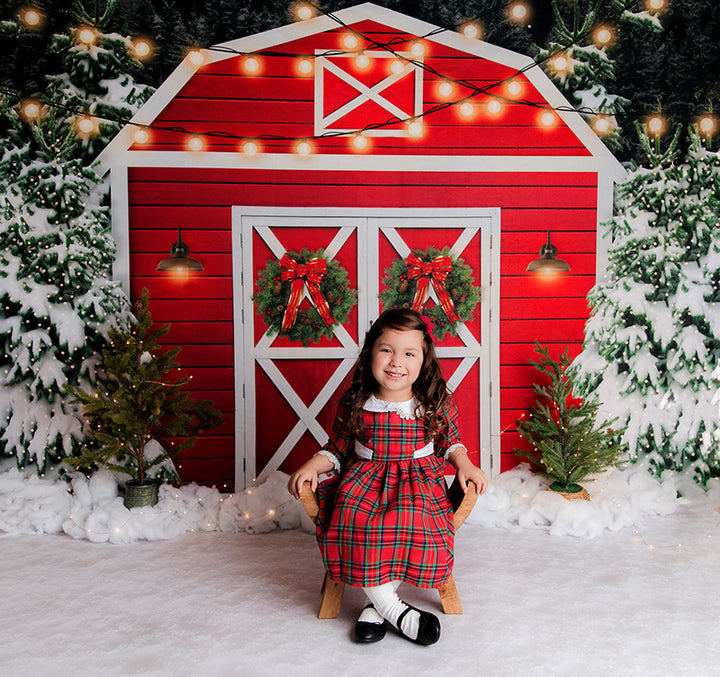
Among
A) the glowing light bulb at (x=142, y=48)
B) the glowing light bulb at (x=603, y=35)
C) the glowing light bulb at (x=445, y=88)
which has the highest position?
the glowing light bulb at (x=603, y=35)

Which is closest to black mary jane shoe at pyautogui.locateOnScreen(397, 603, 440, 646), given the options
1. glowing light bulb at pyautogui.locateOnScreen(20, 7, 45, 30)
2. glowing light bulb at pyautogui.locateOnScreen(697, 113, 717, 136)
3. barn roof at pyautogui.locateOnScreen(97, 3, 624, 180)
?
barn roof at pyautogui.locateOnScreen(97, 3, 624, 180)

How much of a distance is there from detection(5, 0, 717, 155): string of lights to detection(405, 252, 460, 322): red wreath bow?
2.88 feet

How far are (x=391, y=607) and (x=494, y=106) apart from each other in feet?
10.7

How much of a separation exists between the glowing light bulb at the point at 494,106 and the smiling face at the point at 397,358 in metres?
2.19

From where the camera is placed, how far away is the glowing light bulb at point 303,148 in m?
3.92

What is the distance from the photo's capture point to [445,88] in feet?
13.1

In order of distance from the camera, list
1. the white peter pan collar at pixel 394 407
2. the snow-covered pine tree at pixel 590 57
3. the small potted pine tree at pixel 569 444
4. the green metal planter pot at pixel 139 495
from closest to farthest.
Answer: the white peter pan collar at pixel 394 407
the green metal planter pot at pixel 139 495
the small potted pine tree at pixel 569 444
the snow-covered pine tree at pixel 590 57

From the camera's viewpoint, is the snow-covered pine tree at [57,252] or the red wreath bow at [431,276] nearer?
the snow-covered pine tree at [57,252]

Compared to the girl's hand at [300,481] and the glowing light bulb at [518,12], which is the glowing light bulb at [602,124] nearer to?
the glowing light bulb at [518,12]

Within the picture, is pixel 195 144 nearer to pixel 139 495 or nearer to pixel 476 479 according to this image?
pixel 139 495

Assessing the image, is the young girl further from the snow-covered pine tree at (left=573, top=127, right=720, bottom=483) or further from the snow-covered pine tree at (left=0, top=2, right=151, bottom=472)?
the snow-covered pine tree at (left=0, top=2, right=151, bottom=472)

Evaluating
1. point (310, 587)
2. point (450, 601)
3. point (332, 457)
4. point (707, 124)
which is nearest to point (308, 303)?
point (332, 457)

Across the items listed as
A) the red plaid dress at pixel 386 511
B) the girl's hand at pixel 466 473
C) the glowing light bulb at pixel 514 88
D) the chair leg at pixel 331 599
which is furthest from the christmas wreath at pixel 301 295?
the chair leg at pixel 331 599

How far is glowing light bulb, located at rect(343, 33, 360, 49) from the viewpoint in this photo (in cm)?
392
